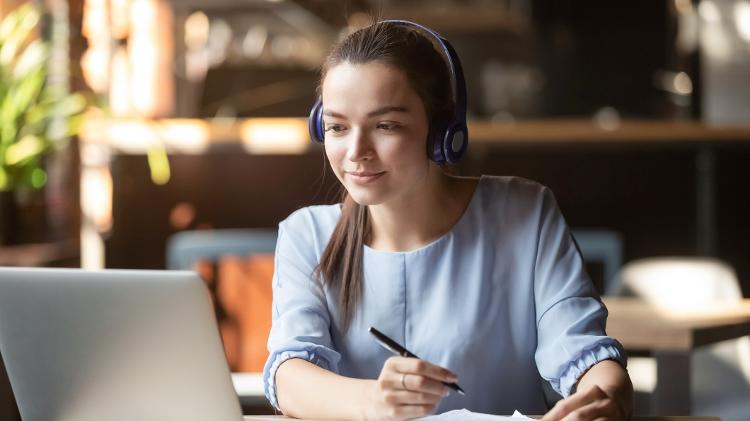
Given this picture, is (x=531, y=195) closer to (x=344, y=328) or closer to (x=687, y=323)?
(x=344, y=328)

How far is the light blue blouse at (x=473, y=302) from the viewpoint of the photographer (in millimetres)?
1467

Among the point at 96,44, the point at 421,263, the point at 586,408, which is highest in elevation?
the point at 96,44

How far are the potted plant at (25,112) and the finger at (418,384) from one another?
6.95 feet

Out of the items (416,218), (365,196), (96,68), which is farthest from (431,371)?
(96,68)

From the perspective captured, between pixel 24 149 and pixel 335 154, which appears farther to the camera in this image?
pixel 24 149

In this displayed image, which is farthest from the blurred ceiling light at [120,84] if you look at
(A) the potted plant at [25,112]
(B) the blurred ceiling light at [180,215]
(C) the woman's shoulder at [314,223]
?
(C) the woman's shoulder at [314,223]

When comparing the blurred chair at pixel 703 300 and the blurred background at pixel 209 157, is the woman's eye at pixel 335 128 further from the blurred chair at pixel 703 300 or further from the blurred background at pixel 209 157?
the blurred background at pixel 209 157

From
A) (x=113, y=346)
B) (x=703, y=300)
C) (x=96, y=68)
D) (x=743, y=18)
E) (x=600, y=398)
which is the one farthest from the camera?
(x=743, y=18)

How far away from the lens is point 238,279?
3012 millimetres

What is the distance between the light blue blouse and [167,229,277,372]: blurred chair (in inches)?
45.0

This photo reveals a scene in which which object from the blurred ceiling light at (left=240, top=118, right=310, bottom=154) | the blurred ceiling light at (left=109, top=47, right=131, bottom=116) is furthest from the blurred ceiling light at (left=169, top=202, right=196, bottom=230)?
the blurred ceiling light at (left=109, top=47, right=131, bottom=116)

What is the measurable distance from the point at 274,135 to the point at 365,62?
2162 millimetres

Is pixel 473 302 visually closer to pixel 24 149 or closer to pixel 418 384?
pixel 418 384

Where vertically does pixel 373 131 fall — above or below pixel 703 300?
above
